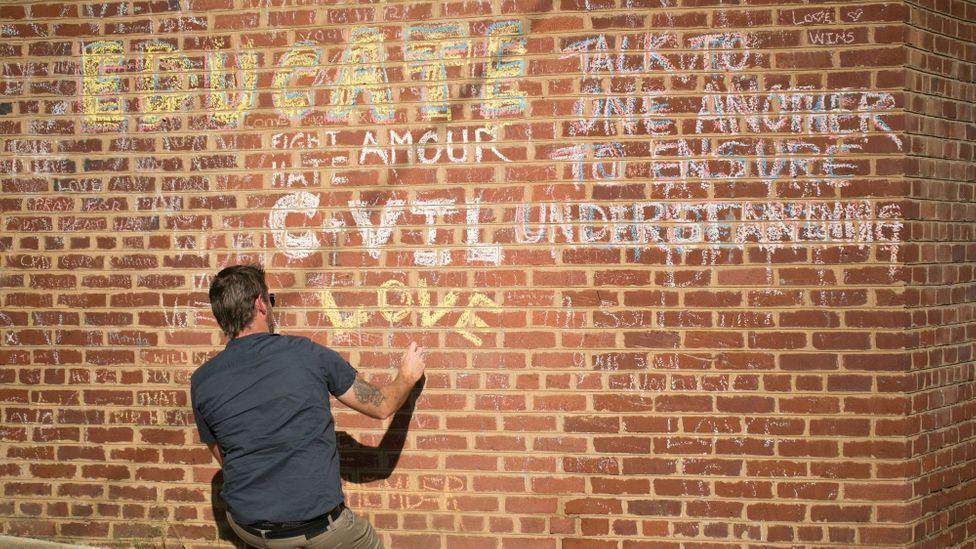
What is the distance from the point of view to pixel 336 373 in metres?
3.15

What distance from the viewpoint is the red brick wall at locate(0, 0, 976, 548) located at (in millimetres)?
3668

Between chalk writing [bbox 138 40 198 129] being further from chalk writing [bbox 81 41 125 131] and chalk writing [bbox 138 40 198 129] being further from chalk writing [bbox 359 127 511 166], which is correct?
chalk writing [bbox 359 127 511 166]

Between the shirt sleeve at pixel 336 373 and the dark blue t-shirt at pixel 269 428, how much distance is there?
80mm

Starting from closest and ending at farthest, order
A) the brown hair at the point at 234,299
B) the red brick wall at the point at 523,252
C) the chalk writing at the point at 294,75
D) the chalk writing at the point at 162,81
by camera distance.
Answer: the brown hair at the point at 234,299
the red brick wall at the point at 523,252
the chalk writing at the point at 294,75
the chalk writing at the point at 162,81

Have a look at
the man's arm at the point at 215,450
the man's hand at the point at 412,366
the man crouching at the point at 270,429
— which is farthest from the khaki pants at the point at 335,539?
the man's hand at the point at 412,366

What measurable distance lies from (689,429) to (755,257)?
3.14 ft

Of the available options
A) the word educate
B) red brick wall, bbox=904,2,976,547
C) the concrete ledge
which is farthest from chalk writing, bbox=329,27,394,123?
the concrete ledge

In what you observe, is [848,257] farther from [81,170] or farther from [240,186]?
[81,170]

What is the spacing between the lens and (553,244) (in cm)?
379

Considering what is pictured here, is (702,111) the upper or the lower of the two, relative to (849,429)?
upper

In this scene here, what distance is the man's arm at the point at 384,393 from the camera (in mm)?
3230

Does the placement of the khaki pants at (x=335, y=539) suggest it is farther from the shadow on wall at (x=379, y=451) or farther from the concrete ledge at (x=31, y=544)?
the concrete ledge at (x=31, y=544)

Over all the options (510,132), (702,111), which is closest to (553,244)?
(510,132)

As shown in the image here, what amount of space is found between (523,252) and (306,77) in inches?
60.7
